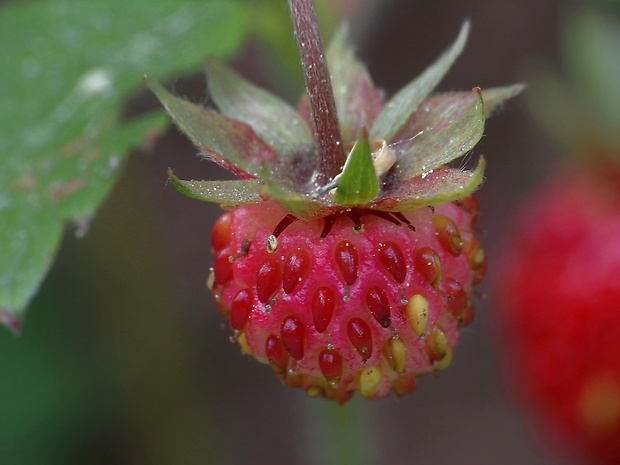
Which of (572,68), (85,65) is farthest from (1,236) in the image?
(572,68)

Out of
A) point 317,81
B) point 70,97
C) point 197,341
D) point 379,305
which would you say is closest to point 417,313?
point 379,305

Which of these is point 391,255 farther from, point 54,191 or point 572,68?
point 572,68

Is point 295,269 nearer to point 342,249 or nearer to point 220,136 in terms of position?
point 342,249

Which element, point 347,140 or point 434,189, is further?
point 347,140

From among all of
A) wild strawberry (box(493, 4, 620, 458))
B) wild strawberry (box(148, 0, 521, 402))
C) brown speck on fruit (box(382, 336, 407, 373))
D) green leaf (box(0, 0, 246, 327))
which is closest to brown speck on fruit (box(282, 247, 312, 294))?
wild strawberry (box(148, 0, 521, 402))

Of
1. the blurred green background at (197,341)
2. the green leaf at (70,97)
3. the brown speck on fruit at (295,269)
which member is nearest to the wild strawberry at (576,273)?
the blurred green background at (197,341)

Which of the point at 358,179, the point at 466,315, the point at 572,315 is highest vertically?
the point at 358,179

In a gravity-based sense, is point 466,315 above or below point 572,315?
above

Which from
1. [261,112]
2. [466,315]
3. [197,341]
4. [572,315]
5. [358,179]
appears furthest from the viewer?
[197,341]
